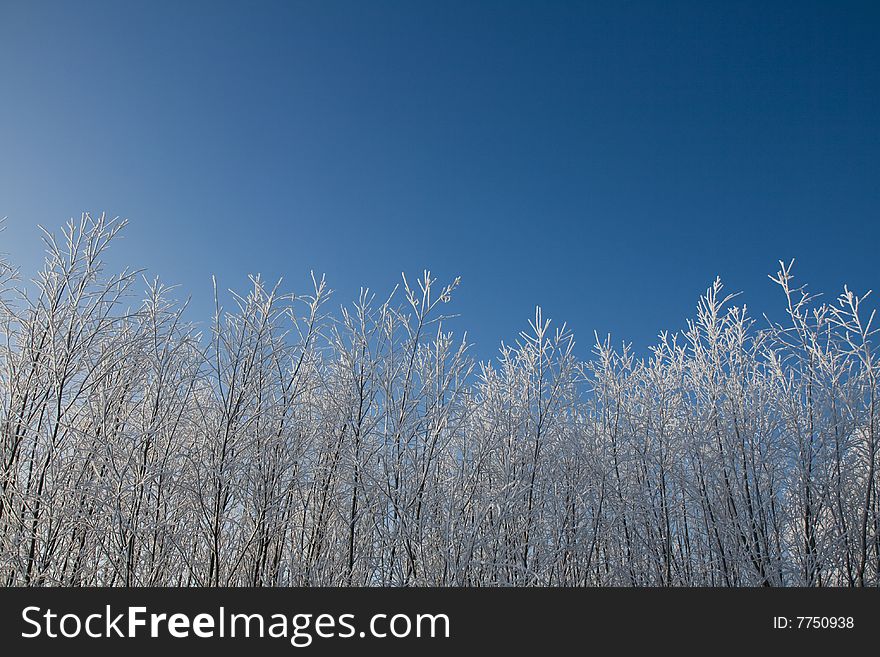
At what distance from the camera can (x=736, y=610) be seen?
4.85 m

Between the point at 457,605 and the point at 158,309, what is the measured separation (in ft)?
12.8

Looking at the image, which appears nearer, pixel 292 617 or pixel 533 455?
pixel 292 617

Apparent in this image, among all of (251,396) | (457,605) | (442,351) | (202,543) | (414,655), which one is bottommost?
(414,655)

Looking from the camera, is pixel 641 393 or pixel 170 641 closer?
pixel 170 641

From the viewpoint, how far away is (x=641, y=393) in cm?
891

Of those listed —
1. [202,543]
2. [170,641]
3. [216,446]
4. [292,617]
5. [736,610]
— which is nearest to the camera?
[170,641]

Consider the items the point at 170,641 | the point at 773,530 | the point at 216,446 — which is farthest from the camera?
the point at 773,530

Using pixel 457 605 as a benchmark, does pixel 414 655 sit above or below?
below

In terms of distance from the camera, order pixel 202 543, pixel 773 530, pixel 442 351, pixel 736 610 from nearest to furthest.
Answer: pixel 736 610, pixel 202 543, pixel 442 351, pixel 773 530

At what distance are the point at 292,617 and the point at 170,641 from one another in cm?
76

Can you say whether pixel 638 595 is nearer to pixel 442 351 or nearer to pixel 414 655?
pixel 414 655

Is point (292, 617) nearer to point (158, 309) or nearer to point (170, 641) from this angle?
point (170, 641)

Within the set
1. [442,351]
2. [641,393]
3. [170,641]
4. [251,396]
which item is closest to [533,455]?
[442,351]

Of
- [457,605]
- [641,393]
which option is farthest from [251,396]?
[641,393]
